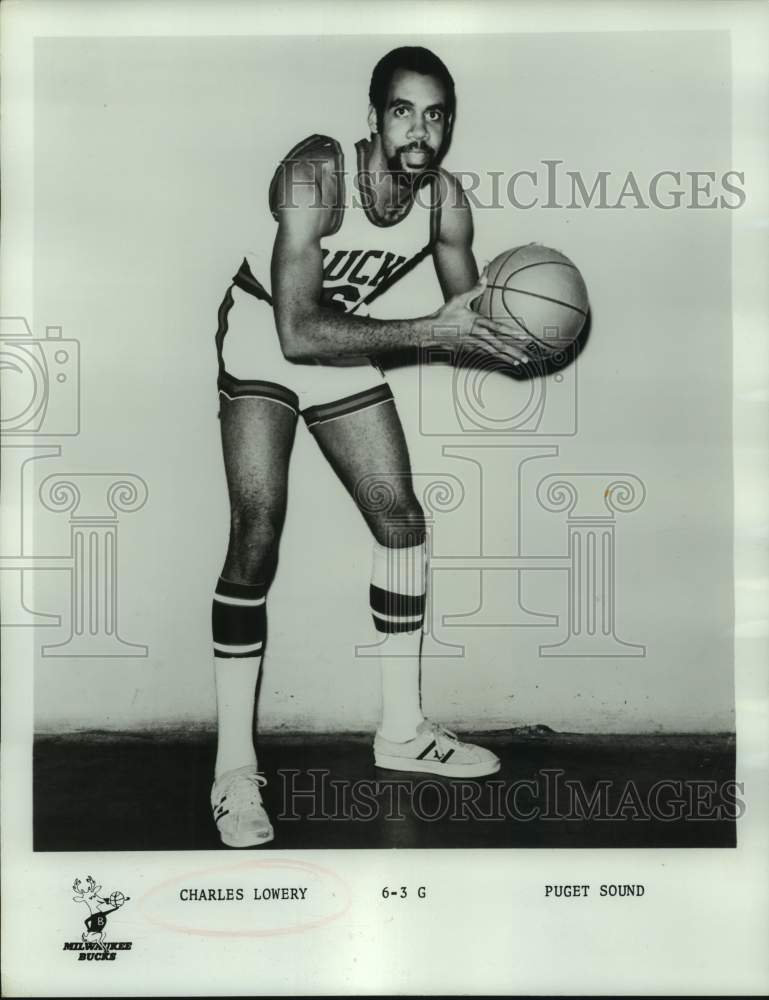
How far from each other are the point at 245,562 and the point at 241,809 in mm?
524

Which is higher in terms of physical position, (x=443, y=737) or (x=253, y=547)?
(x=253, y=547)

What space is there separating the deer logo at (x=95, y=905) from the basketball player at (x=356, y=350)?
0.27 m

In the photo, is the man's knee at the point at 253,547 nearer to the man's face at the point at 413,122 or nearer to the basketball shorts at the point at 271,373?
the basketball shorts at the point at 271,373

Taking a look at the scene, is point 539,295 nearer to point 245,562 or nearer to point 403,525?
point 403,525

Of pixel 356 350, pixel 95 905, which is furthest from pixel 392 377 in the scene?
pixel 95 905

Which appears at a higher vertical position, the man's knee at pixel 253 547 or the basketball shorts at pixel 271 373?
the basketball shorts at pixel 271 373

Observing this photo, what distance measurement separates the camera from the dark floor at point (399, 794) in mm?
1971

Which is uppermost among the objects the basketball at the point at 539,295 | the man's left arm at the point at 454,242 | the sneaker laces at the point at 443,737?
the man's left arm at the point at 454,242

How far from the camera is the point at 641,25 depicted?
1.98 metres

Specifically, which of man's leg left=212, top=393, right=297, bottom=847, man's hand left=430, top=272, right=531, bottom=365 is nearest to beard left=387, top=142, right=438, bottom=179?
man's hand left=430, top=272, right=531, bottom=365

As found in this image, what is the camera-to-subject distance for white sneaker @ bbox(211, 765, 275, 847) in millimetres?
1960

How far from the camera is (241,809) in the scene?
1.97m

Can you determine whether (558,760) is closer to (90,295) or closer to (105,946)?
(105,946)

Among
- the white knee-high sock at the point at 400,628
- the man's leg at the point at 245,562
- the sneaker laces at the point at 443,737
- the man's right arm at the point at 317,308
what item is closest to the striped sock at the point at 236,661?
the man's leg at the point at 245,562
